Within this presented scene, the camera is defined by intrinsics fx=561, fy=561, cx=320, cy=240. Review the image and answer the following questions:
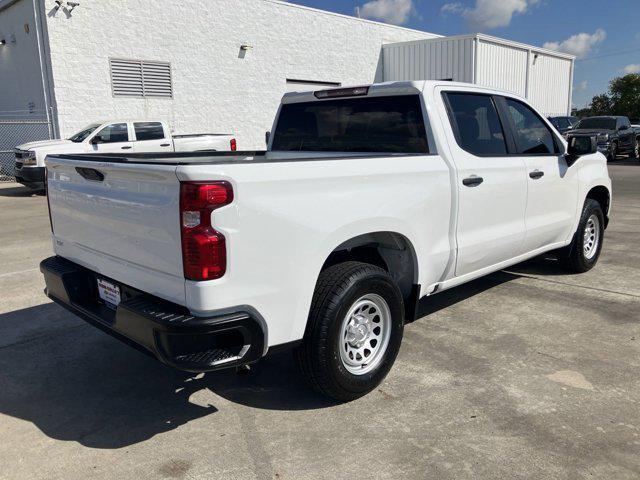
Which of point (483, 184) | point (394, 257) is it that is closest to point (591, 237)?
point (483, 184)

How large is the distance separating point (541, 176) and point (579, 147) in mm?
643

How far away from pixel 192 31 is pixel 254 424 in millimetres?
16992

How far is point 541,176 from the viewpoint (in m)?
4.91

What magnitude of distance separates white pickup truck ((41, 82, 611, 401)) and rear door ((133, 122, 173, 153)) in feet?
33.3

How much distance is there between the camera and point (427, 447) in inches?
116

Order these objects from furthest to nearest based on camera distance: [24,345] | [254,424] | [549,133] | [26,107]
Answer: [26,107], [549,133], [24,345], [254,424]

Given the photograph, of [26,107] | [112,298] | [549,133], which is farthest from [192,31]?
[112,298]

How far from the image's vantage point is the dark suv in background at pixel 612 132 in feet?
71.6

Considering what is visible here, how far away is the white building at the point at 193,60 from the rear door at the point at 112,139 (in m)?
2.53

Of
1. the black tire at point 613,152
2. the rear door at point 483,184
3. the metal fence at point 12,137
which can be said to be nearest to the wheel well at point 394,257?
the rear door at point 483,184

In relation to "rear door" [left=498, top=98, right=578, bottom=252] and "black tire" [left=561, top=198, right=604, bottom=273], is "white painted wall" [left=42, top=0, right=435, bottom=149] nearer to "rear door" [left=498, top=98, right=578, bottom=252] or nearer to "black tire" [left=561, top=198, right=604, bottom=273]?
"rear door" [left=498, top=98, right=578, bottom=252]

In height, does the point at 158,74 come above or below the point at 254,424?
above

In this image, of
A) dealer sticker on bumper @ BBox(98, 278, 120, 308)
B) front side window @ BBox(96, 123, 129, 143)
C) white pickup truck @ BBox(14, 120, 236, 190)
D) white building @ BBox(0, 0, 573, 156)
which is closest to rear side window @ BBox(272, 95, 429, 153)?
dealer sticker on bumper @ BBox(98, 278, 120, 308)

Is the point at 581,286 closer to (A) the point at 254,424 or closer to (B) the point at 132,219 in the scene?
(A) the point at 254,424
